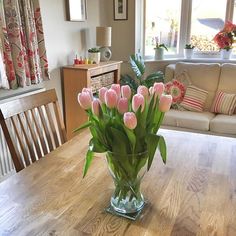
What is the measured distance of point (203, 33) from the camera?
382 centimetres

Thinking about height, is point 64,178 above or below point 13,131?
below

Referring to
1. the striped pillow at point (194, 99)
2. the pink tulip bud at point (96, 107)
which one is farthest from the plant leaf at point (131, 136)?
the striped pillow at point (194, 99)

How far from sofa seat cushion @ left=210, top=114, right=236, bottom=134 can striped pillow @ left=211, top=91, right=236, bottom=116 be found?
7.4 inches

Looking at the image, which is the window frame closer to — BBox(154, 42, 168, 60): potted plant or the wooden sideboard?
BBox(154, 42, 168, 60): potted plant

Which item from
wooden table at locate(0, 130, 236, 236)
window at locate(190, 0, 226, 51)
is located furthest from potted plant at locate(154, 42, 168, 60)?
wooden table at locate(0, 130, 236, 236)

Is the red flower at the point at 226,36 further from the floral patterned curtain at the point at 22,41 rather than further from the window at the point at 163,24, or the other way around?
the floral patterned curtain at the point at 22,41

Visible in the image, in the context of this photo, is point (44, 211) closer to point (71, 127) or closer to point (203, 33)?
point (71, 127)

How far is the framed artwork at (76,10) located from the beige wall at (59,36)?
0.05 meters

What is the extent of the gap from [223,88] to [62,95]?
193cm

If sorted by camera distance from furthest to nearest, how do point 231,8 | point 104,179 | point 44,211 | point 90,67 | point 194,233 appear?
point 231,8
point 90,67
point 104,179
point 44,211
point 194,233

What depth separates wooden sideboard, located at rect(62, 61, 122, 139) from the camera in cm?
291

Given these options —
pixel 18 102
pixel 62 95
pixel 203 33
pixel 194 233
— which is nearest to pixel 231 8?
pixel 203 33

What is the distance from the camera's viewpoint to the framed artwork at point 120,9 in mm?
3678

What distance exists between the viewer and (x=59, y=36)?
2943 mm
